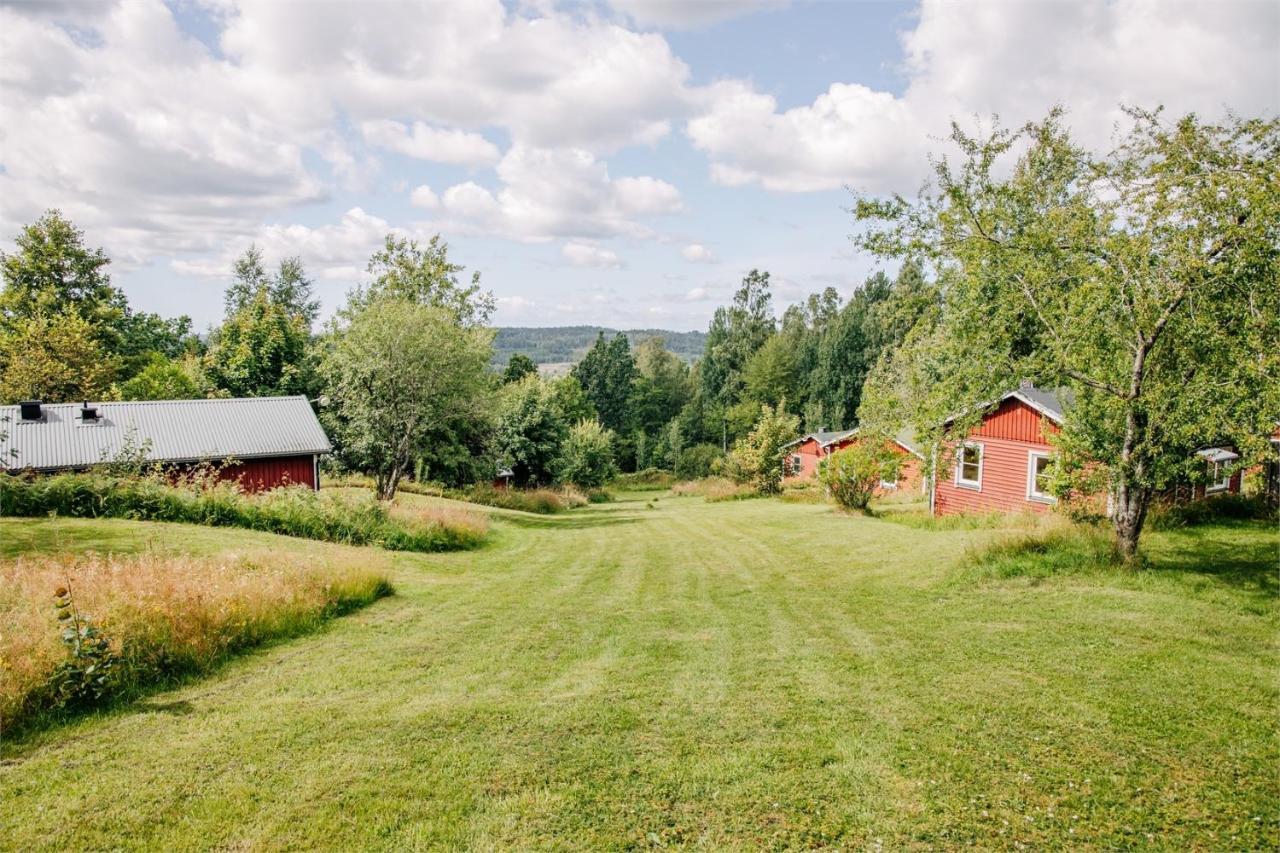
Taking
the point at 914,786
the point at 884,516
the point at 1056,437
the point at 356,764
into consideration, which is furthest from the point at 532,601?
the point at 884,516

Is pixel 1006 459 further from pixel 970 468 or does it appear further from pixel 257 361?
pixel 257 361

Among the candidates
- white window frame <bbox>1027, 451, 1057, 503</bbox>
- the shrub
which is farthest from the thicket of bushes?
the shrub

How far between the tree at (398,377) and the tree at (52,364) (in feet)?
52.5

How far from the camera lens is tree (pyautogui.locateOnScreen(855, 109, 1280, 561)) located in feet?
31.3

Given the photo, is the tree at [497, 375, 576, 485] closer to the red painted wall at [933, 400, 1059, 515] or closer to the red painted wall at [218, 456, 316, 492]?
the red painted wall at [218, 456, 316, 492]

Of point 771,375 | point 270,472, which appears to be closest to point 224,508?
point 270,472

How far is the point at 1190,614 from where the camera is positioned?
8.80m

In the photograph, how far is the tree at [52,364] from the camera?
3055cm

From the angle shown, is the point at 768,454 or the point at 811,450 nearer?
the point at 768,454

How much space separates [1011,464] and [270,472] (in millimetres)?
25871

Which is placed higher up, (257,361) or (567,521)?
(257,361)

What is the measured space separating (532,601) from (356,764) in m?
5.77

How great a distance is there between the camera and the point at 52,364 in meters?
31.4

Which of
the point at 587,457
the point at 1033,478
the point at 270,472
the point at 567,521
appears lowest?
the point at 567,521
